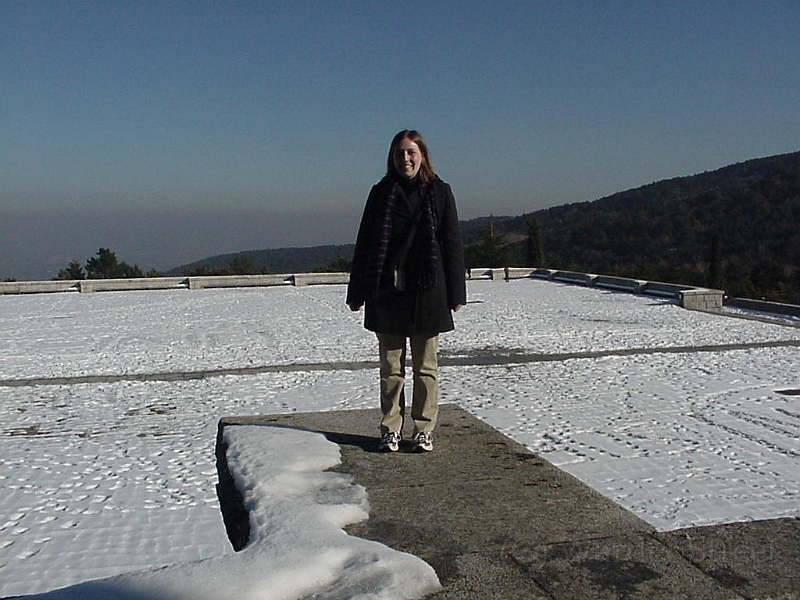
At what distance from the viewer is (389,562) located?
8.13 ft

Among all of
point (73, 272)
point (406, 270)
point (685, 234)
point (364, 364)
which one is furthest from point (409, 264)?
point (685, 234)

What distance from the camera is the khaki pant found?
12.7ft

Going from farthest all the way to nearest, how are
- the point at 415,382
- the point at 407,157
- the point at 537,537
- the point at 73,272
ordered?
the point at 73,272, the point at 415,382, the point at 407,157, the point at 537,537

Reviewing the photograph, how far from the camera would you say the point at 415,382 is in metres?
3.98

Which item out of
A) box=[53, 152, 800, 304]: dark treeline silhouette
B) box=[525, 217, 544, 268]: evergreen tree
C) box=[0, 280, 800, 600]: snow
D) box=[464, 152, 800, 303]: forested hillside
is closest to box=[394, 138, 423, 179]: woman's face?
box=[0, 280, 800, 600]: snow

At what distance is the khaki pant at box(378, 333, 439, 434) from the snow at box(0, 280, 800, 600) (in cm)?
32

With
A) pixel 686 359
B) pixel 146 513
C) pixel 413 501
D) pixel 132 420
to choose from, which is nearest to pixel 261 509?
pixel 413 501

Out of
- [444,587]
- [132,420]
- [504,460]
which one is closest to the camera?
[444,587]

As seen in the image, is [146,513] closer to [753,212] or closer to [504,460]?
[504,460]

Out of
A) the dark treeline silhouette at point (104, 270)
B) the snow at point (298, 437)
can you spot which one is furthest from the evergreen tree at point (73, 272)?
the snow at point (298, 437)

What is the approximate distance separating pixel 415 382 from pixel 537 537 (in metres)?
1.35

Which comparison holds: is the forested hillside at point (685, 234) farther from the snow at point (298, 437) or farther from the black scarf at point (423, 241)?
the black scarf at point (423, 241)

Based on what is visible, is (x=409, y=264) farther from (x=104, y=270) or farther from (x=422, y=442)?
(x=104, y=270)

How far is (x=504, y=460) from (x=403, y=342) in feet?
2.37
